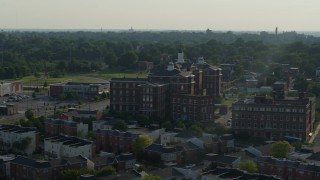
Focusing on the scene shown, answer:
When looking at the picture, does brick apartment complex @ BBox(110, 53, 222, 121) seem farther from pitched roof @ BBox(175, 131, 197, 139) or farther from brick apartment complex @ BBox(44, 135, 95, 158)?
brick apartment complex @ BBox(44, 135, 95, 158)

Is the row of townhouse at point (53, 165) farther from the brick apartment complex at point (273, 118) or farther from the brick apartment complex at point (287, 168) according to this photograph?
the brick apartment complex at point (273, 118)

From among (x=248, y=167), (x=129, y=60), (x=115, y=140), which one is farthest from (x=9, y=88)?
(x=248, y=167)

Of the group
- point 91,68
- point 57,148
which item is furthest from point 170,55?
point 57,148

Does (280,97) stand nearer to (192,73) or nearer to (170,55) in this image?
(192,73)

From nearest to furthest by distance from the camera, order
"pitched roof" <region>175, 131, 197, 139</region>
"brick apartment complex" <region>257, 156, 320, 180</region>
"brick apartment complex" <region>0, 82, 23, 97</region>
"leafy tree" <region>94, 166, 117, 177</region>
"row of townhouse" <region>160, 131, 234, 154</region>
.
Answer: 1. "leafy tree" <region>94, 166, 117, 177</region>
2. "brick apartment complex" <region>257, 156, 320, 180</region>
3. "row of townhouse" <region>160, 131, 234, 154</region>
4. "pitched roof" <region>175, 131, 197, 139</region>
5. "brick apartment complex" <region>0, 82, 23, 97</region>

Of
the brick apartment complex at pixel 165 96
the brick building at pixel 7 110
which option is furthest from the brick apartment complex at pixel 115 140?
the brick building at pixel 7 110

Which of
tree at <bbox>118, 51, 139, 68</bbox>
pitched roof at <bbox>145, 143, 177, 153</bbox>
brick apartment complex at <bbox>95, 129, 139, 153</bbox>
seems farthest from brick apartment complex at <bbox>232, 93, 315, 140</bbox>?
tree at <bbox>118, 51, 139, 68</bbox>
